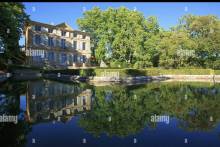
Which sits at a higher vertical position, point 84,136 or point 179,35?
point 179,35

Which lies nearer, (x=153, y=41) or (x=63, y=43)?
(x=153, y=41)

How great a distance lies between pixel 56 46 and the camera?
60.6 meters

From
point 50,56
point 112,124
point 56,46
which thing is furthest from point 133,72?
point 112,124

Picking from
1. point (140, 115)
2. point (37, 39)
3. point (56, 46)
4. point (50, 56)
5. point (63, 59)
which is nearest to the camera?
point (140, 115)

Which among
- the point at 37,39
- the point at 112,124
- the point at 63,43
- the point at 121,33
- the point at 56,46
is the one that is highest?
the point at 121,33

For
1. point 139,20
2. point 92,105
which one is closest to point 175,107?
point 92,105

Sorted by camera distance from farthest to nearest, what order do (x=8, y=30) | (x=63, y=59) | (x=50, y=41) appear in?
(x=63, y=59) < (x=50, y=41) < (x=8, y=30)

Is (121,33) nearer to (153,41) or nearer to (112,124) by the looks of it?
(153,41)

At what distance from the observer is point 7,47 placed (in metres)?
32.8

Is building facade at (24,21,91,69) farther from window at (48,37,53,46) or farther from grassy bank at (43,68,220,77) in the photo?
grassy bank at (43,68,220,77)

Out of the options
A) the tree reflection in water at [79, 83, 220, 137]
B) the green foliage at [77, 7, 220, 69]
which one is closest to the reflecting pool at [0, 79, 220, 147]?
the tree reflection in water at [79, 83, 220, 137]

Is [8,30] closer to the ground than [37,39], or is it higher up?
closer to the ground

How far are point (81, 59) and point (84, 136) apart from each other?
56769 mm

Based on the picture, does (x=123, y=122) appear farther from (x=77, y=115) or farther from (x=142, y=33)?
(x=142, y=33)
